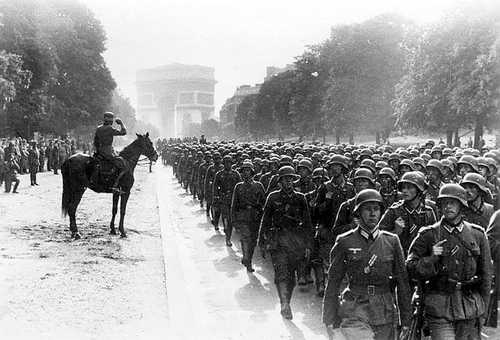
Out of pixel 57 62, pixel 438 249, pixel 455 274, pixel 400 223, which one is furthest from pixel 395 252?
pixel 57 62

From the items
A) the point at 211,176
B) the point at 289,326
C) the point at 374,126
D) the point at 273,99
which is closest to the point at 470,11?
the point at 374,126

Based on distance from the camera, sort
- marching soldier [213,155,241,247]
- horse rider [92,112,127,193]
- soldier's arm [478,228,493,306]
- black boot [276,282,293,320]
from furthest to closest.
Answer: horse rider [92,112,127,193] → marching soldier [213,155,241,247] → black boot [276,282,293,320] → soldier's arm [478,228,493,306]

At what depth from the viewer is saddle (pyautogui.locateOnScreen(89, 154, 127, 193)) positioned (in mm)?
15188

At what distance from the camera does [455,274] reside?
532 centimetres

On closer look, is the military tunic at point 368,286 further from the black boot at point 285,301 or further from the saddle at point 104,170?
the saddle at point 104,170

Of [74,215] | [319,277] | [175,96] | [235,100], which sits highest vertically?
[175,96]

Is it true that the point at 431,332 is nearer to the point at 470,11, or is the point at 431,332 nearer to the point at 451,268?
the point at 451,268

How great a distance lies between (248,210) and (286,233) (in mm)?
2694

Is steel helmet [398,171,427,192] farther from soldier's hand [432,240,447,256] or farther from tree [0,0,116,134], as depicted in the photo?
tree [0,0,116,134]

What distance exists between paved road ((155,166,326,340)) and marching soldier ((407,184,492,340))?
8.28 feet

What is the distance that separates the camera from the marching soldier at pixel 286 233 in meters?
8.56

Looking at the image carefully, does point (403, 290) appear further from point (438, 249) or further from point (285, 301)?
point (285, 301)

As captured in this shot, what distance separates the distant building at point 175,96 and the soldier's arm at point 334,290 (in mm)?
139235

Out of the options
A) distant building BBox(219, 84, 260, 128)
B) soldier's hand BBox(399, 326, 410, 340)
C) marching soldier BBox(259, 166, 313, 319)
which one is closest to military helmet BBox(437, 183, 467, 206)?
soldier's hand BBox(399, 326, 410, 340)
